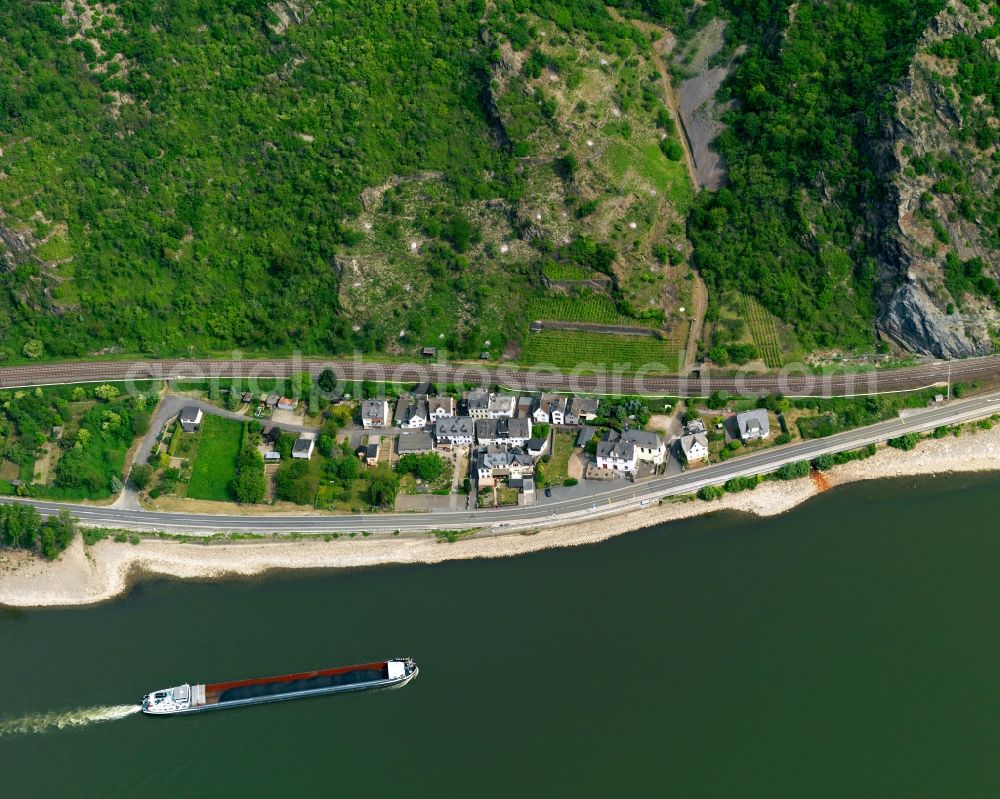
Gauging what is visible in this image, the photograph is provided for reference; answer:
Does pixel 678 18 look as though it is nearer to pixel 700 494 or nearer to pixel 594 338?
pixel 594 338

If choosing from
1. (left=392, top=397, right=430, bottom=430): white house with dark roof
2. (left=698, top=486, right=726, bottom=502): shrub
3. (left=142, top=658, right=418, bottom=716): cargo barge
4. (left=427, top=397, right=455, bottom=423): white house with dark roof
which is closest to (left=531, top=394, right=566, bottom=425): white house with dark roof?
(left=427, top=397, right=455, bottom=423): white house with dark roof

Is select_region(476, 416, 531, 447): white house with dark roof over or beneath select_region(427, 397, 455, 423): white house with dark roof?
beneath

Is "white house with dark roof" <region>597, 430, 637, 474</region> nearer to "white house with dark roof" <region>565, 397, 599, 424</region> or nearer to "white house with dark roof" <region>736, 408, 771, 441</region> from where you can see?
"white house with dark roof" <region>565, 397, 599, 424</region>

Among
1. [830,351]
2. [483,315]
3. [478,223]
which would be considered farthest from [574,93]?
[830,351]

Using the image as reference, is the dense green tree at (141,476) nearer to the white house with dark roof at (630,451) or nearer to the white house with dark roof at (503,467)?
the white house with dark roof at (503,467)

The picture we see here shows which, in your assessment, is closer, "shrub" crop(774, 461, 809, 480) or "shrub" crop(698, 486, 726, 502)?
"shrub" crop(698, 486, 726, 502)

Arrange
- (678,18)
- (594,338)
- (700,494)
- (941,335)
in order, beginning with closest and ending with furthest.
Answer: (700,494), (941,335), (594,338), (678,18)

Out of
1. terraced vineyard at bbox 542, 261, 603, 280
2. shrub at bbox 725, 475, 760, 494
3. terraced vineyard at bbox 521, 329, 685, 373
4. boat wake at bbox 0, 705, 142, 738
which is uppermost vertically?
terraced vineyard at bbox 542, 261, 603, 280
